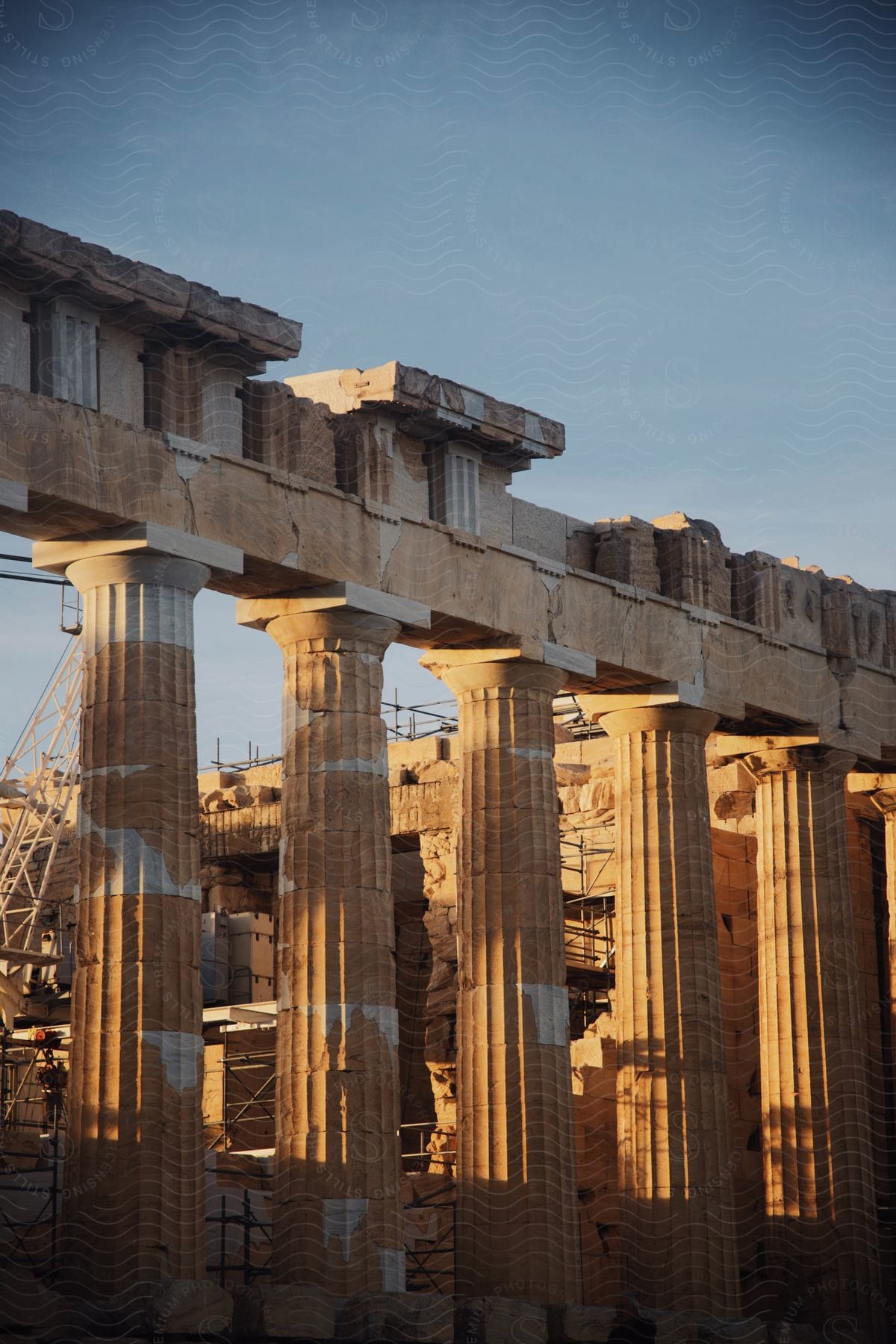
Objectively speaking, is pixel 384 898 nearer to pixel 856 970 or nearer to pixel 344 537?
pixel 344 537

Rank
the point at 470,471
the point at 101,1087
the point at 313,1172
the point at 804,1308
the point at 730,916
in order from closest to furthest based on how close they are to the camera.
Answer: the point at 101,1087
the point at 313,1172
the point at 470,471
the point at 804,1308
the point at 730,916

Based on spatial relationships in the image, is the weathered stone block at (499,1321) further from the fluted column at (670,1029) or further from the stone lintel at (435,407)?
the stone lintel at (435,407)

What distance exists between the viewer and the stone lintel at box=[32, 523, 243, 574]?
2342 centimetres

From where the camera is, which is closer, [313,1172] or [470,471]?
[313,1172]

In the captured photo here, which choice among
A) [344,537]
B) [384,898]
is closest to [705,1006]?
[384,898]

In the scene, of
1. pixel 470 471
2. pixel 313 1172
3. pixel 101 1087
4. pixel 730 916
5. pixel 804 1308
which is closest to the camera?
pixel 101 1087

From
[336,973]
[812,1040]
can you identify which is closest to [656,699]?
[812,1040]

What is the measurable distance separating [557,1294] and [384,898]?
4690mm

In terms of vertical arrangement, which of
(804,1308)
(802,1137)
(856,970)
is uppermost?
(856,970)

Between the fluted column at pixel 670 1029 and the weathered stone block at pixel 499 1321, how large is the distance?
347 centimetres

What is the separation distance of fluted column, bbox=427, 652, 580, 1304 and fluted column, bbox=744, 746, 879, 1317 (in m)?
5.15

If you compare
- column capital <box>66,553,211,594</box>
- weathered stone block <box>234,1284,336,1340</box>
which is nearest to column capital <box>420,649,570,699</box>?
column capital <box>66,553,211,594</box>

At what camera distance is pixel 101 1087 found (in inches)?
879

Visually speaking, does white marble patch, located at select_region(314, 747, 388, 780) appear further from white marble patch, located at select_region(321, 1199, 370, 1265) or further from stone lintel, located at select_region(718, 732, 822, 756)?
stone lintel, located at select_region(718, 732, 822, 756)
